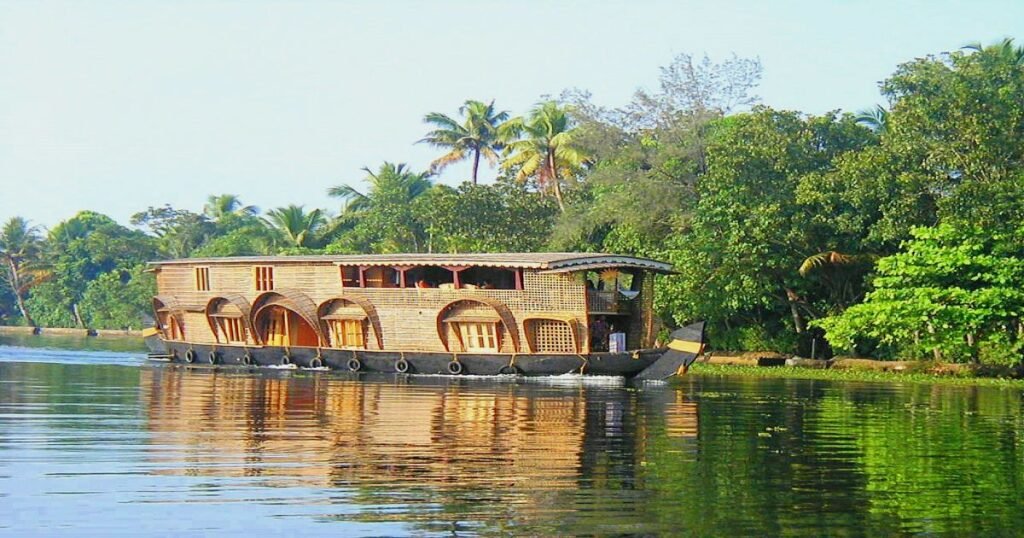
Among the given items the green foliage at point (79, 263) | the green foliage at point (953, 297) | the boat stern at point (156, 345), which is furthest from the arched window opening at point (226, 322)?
the green foliage at point (79, 263)

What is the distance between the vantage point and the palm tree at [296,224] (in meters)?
44.4

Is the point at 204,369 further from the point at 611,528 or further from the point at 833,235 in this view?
the point at 611,528

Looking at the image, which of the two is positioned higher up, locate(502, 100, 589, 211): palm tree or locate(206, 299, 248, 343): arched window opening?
locate(502, 100, 589, 211): palm tree

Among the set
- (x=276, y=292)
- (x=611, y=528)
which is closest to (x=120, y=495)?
(x=611, y=528)

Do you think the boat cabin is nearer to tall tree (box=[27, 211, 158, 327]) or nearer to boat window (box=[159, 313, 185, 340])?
boat window (box=[159, 313, 185, 340])

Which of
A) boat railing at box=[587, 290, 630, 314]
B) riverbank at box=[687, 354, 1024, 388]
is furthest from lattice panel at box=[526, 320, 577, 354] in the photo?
riverbank at box=[687, 354, 1024, 388]

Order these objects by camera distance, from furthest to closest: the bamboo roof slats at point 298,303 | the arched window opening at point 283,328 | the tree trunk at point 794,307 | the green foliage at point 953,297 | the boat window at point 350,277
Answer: the tree trunk at point 794,307, the arched window opening at point 283,328, the bamboo roof slats at point 298,303, the boat window at point 350,277, the green foliage at point 953,297

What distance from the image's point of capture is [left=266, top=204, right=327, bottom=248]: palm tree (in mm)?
44406

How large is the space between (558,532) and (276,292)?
710 inches

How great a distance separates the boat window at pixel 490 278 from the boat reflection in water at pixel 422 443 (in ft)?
11.6

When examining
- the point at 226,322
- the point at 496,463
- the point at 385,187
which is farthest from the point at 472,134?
the point at 496,463

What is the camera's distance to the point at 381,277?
2431 cm

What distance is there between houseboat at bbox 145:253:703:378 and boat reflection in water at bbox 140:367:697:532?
1.86 metres

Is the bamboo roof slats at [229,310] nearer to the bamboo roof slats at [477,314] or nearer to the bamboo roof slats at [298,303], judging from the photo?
the bamboo roof slats at [298,303]
